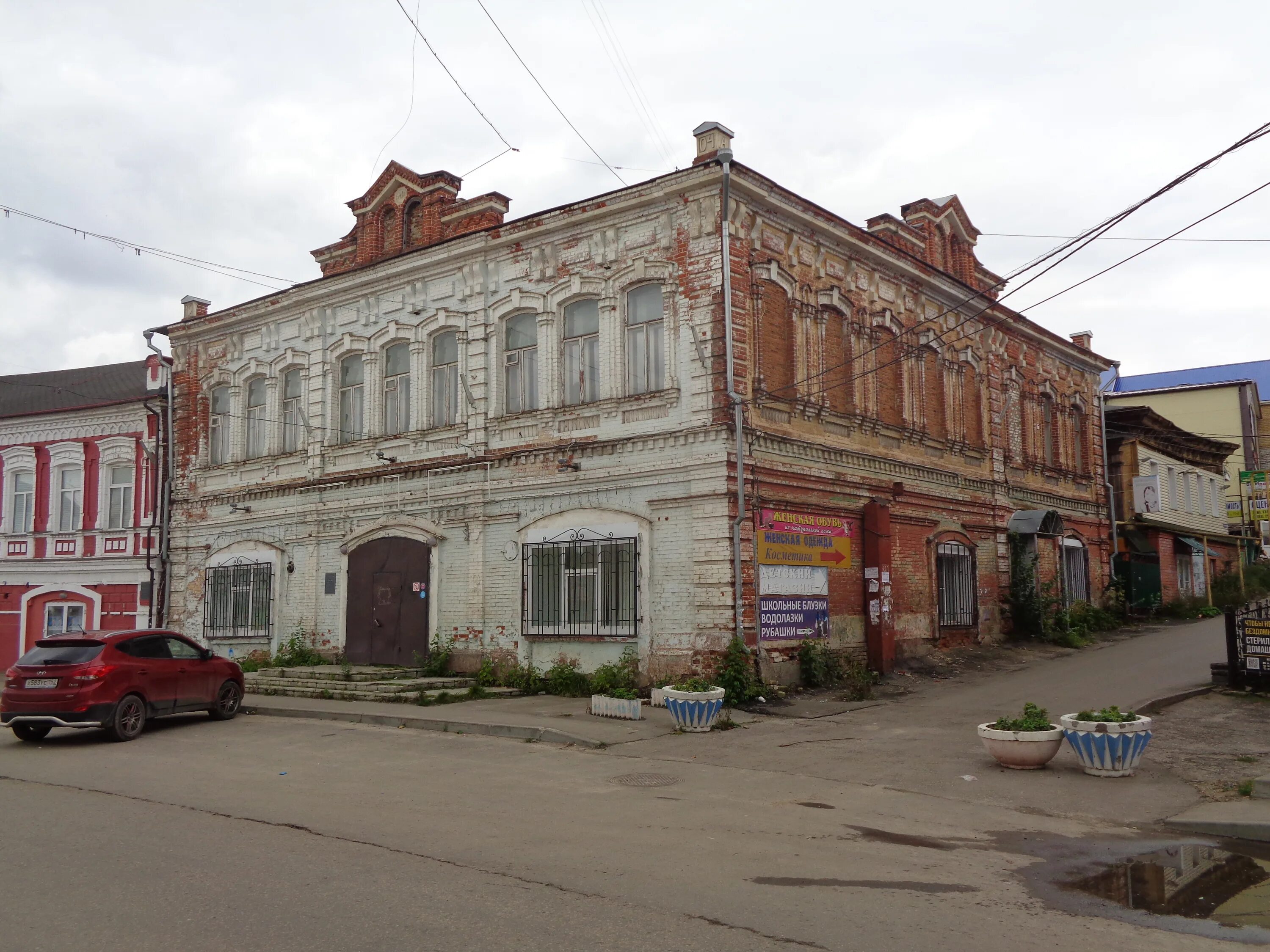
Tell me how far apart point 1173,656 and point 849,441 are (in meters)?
7.58

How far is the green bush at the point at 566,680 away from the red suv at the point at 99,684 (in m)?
5.42

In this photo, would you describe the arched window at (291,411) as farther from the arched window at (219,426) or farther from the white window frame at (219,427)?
the arched window at (219,426)

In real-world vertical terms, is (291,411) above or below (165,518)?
above

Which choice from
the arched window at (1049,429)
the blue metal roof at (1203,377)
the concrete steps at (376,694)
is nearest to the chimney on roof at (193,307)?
the concrete steps at (376,694)

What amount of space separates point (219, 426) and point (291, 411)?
2801mm

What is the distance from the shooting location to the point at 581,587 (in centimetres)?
1761

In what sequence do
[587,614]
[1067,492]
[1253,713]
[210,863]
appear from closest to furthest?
[210,863] < [1253,713] < [587,614] < [1067,492]

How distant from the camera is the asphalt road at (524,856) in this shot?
18.3 feet

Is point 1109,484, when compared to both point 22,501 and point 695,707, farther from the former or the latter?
point 22,501

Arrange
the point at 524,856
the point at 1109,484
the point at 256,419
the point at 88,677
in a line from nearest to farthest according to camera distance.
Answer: the point at 524,856, the point at 88,677, the point at 256,419, the point at 1109,484

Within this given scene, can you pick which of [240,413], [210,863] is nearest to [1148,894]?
[210,863]

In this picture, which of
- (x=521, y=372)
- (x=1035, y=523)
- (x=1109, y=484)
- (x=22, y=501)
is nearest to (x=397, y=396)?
(x=521, y=372)

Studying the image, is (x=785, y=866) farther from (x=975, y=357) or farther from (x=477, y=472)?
(x=975, y=357)

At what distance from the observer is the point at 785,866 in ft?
23.0
